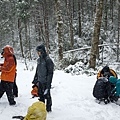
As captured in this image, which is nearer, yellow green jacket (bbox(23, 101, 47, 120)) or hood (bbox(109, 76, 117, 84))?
yellow green jacket (bbox(23, 101, 47, 120))

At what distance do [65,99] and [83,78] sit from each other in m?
2.89

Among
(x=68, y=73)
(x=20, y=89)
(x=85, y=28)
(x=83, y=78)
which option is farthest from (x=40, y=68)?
(x=85, y=28)

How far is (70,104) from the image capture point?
8.15 metres

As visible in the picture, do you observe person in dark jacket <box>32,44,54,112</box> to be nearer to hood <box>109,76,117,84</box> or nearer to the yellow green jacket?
the yellow green jacket

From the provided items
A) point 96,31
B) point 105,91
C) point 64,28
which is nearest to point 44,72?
point 105,91

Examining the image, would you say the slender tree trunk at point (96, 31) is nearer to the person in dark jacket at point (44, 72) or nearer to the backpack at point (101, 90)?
the backpack at point (101, 90)

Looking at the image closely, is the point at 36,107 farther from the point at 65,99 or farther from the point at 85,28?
the point at 85,28

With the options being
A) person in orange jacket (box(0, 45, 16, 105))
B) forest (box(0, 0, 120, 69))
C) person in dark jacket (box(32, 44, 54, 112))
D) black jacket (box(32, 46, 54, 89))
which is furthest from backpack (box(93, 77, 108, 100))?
forest (box(0, 0, 120, 69))

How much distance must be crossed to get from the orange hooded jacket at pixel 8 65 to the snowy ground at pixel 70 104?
2.75ft

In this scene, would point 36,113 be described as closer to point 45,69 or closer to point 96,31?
point 45,69

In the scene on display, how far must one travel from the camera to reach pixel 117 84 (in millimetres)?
8391

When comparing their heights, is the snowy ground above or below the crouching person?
below

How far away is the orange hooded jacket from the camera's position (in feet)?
24.6

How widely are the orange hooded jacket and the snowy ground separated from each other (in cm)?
84
